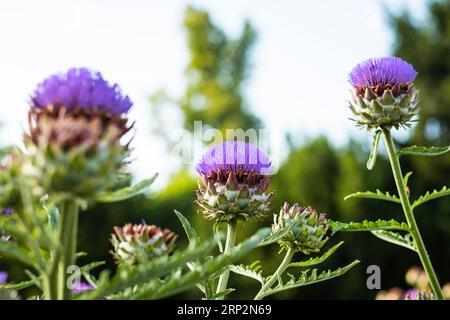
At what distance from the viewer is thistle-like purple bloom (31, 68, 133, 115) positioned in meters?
1.26

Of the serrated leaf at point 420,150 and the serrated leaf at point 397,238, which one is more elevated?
the serrated leaf at point 420,150

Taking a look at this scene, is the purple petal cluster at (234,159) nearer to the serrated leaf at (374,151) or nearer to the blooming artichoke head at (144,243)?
the serrated leaf at (374,151)

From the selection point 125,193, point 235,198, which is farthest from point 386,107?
Result: point 125,193

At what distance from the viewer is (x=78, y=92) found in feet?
4.17

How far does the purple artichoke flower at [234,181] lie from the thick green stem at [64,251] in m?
1.02

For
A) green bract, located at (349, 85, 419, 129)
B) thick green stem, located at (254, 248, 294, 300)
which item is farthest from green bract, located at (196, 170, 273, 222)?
green bract, located at (349, 85, 419, 129)

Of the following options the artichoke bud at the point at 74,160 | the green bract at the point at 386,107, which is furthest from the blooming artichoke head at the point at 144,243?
the green bract at the point at 386,107

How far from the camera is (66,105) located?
1.26m

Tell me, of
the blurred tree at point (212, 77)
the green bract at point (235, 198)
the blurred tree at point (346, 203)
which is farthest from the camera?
the blurred tree at point (212, 77)

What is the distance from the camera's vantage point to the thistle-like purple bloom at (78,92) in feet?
4.15

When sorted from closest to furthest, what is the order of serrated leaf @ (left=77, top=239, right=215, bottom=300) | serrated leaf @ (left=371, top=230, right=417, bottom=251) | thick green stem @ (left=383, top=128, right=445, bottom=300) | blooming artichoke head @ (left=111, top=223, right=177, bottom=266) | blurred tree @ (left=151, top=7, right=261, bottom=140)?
serrated leaf @ (left=77, top=239, right=215, bottom=300) < blooming artichoke head @ (left=111, top=223, right=177, bottom=266) < thick green stem @ (left=383, top=128, right=445, bottom=300) < serrated leaf @ (left=371, top=230, right=417, bottom=251) < blurred tree @ (left=151, top=7, right=261, bottom=140)

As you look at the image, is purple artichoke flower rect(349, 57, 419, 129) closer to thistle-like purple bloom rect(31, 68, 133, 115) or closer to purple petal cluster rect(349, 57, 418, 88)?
purple petal cluster rect(349, 57, 418, 88)

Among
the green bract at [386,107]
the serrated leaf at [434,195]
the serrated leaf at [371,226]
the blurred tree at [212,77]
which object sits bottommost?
the serrated leaf at [371,226]
